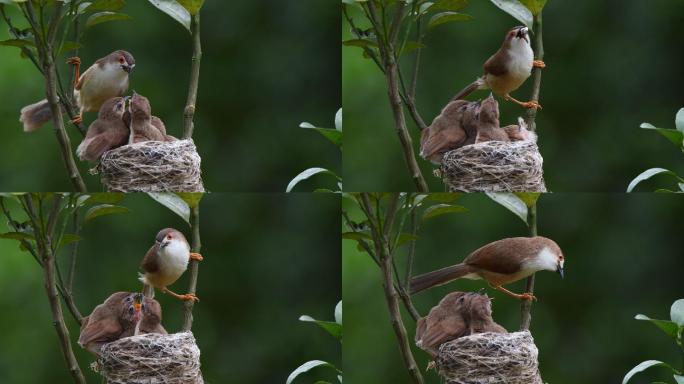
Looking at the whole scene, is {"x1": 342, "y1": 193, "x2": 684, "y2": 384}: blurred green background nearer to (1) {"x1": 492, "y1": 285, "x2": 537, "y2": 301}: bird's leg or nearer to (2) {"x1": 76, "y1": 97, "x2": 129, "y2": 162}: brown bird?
(1) {"x1": 492, "y1": 285, "x2": 537, "y2": 301}: bird's leg

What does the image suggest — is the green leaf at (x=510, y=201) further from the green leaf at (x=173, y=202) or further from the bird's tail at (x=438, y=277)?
the green leaf at (x=173, y=202)

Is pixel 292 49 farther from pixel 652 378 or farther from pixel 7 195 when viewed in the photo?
pixel 652 378

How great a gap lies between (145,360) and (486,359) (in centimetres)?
130

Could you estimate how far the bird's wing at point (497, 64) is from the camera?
5.25 m

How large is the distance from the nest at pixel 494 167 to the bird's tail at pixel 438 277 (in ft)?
1.04

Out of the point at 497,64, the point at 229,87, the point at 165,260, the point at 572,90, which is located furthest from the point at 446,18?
the point at 165,260

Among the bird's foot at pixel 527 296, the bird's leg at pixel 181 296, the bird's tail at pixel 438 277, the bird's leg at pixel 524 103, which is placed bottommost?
the bird's leg at pixel 181 296

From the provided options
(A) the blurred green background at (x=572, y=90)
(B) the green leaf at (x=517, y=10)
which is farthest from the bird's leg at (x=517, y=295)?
(B) the green leaf at (x=517, y=10)

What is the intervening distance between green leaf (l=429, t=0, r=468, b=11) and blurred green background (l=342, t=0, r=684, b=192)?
4 cm

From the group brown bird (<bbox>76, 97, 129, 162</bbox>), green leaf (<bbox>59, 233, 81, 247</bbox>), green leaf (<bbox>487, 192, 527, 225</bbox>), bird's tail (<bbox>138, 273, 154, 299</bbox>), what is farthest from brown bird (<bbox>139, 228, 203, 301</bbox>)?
green leaf (<bbox>487, 192, 527, 225</bbox>)

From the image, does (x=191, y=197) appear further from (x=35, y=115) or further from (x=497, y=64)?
(x=497, y=64)

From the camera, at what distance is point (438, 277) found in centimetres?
529

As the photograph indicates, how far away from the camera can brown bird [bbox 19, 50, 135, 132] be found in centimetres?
522

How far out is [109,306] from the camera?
16.9ft
